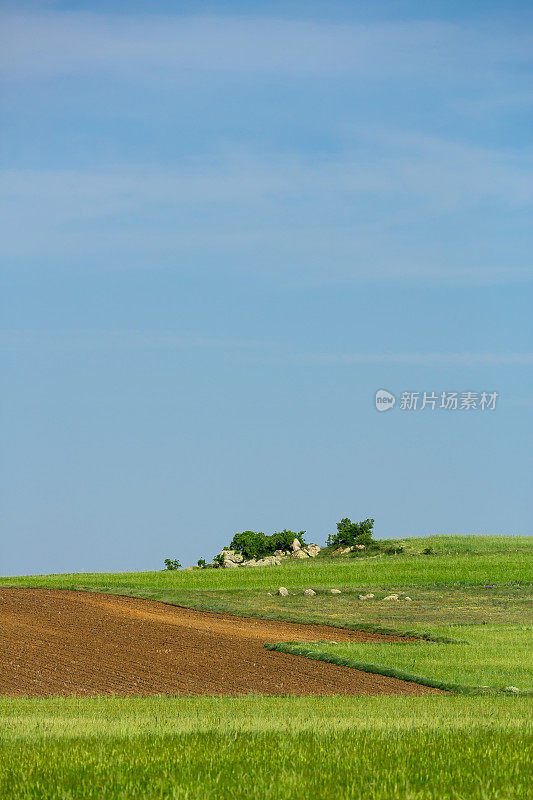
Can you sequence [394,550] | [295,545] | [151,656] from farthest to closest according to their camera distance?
[295,545]
[394,550]
[151,656]

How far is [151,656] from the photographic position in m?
23.3

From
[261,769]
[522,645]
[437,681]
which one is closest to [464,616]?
[522,645]

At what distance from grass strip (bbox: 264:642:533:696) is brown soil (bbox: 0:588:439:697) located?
31 centimetres

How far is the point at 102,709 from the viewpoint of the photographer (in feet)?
50.4

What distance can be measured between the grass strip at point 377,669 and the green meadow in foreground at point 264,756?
7.04m

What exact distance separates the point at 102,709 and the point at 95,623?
12933 millimetres

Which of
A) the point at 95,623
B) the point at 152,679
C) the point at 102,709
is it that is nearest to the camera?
the point at 102,709

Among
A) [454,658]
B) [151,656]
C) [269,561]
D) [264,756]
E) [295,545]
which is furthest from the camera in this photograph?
[295,545]

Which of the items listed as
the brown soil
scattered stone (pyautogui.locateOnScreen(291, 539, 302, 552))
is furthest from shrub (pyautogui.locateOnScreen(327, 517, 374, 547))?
the brown soil

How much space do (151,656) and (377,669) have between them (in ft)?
18.5

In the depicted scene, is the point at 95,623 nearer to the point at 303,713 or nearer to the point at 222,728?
the point at 303,713

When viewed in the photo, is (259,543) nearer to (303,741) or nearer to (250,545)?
(250,545)

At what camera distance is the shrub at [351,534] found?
63781mm

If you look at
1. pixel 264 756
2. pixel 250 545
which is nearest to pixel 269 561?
pixel 250 545
